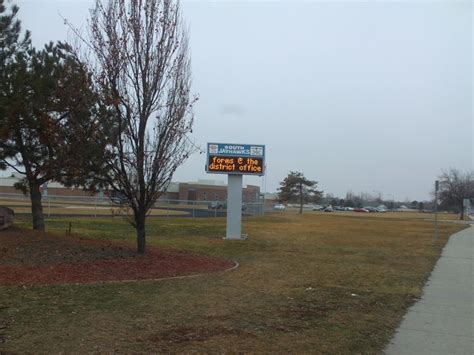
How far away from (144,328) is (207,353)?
1247mm

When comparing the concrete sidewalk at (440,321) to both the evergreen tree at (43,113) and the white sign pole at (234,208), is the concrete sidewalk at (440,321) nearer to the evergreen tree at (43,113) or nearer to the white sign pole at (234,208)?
the evergreen tree at (43,113)

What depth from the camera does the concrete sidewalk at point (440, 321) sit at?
6672 millimetres

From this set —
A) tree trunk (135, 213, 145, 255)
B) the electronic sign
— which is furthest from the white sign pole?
tree trunk (135, 213, 145, 255)

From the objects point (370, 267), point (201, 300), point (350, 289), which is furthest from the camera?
point (370, 267)

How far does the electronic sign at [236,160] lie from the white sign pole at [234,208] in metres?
0.51

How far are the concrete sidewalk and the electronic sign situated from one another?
35.0 ft

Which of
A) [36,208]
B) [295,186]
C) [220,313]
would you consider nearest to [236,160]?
[36,208]

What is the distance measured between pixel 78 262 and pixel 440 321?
7.54m

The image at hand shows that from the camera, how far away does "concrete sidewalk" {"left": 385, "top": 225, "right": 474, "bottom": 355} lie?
6672mm

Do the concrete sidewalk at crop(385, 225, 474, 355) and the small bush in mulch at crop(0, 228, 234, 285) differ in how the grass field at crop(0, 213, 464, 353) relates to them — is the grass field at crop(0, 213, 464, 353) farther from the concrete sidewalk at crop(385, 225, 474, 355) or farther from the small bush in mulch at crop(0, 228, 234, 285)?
the small bush in mulch at crop(0, 228, 234, 285)

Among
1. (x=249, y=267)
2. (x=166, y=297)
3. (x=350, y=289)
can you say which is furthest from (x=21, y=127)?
(x=350, y=289)

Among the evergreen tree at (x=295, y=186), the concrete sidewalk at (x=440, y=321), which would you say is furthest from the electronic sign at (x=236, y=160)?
the evergreen tree at (x=295, y=186)

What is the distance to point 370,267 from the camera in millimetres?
14945

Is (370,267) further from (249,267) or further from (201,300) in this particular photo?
(201,300)
